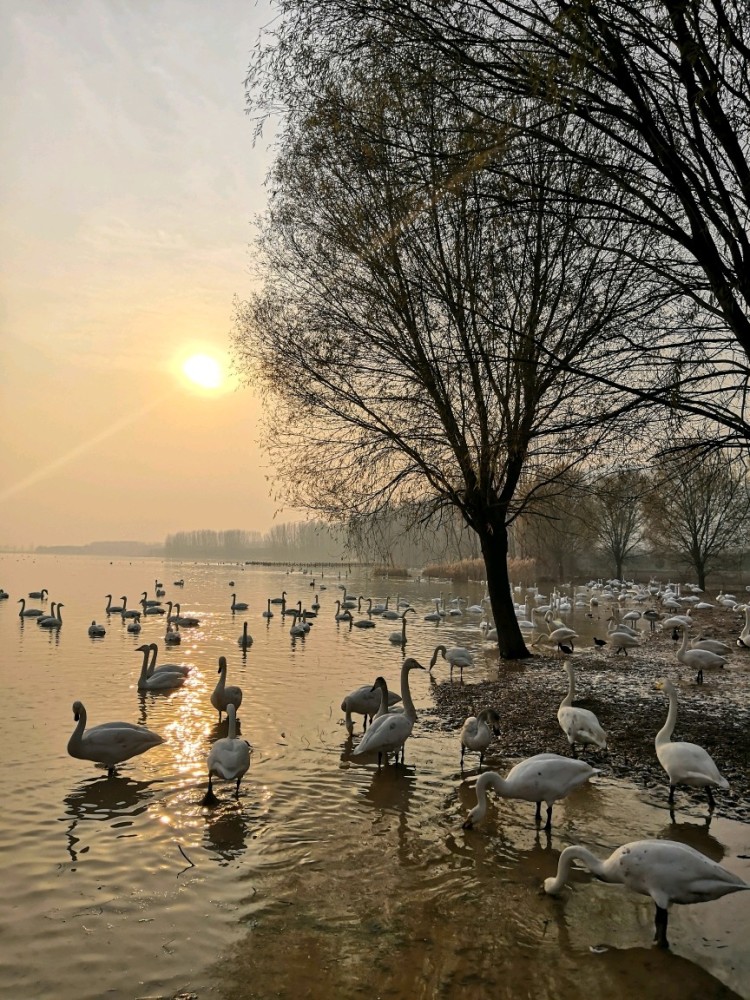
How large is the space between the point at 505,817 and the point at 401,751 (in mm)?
2317

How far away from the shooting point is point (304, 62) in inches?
294

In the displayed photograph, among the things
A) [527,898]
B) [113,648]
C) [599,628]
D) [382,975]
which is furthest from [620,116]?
[599,628]

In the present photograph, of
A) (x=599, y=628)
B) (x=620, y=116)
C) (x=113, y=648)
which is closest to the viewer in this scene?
(x=620, y=116)

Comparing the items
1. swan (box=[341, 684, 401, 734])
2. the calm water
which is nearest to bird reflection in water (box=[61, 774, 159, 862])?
the calm water

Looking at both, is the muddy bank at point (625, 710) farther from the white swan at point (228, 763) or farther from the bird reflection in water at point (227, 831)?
the bird reflection in water at point (227, 831)

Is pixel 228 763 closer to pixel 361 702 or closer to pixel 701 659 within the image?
pixel 361 702

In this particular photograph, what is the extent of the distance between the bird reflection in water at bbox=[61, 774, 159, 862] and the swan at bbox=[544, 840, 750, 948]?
4.82 m

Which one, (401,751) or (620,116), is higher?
(620,116)

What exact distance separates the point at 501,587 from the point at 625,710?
581 cm

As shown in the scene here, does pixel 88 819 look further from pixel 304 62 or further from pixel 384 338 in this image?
pixel 384 338

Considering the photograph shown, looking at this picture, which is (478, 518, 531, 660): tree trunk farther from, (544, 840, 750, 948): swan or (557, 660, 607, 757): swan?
(544, 840, 750, 948): swan

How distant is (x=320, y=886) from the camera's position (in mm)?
5449

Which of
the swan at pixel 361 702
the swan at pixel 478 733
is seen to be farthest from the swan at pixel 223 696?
the swan at pixel 478 733

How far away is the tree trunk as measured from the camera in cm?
1604
